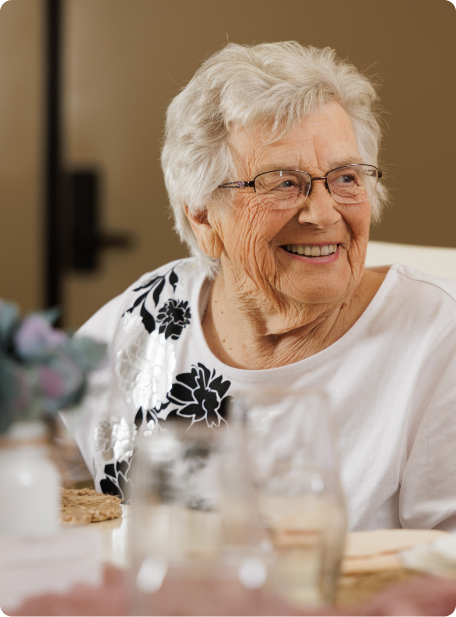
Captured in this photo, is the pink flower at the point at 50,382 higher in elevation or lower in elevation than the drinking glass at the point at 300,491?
higher

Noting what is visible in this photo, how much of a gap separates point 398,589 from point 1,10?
5.92 ft

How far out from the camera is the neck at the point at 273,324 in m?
1.29

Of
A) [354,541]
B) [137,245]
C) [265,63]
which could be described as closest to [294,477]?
[354,541]

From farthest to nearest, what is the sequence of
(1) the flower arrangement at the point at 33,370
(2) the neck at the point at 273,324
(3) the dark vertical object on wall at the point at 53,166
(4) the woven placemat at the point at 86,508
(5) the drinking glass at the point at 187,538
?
(3) the dark vertical object on wall at the point at 53,166, (2) the neck at the point at 273,324, (4) the woven placemat at the point at 86,508, (1) the flower arrangement at the point at 33,370, (5) the drinking glass at the point at 187,538

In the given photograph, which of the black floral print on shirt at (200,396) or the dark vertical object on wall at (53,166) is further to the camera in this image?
the dark vertical object on wall at (53,166)

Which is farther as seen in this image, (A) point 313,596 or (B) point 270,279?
(B) point 270,279

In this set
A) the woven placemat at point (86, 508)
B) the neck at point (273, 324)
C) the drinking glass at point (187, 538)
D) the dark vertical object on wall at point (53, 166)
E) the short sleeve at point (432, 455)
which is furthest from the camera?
the dark vertical object on wall at point (53, 166)

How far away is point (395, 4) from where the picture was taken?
1271 millimetres

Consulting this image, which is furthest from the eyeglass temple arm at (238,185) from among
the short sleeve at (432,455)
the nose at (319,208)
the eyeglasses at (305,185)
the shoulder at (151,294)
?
the short sleeve at (432,455)

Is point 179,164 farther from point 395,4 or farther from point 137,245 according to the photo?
point 395,4

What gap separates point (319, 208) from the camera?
1214 millimetres

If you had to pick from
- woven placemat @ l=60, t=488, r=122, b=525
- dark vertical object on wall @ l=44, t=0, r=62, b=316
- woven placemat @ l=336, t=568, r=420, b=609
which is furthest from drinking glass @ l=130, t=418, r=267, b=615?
dark vertical object on wall @ l=44, t=0, r=62, b=316

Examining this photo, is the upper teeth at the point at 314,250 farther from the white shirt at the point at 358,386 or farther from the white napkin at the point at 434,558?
the white napkin at the point at 434,558

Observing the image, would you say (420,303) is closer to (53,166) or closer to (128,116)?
(128,116)
